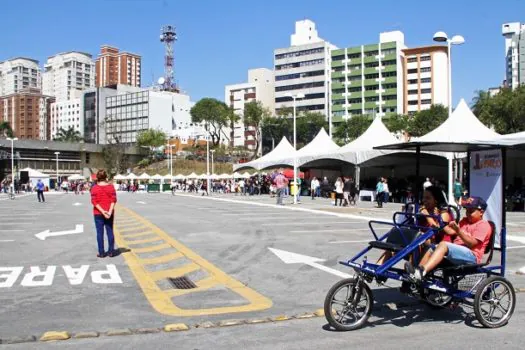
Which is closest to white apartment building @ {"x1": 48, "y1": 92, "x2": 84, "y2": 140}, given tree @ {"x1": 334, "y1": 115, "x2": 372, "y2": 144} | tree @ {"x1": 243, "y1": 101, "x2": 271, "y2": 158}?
tree @ {"x1": 243, "y1": 101, "x2": 271, "y2": 158}

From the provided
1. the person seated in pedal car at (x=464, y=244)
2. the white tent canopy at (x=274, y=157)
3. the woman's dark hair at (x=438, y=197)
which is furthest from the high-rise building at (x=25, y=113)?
the person seated in pedal car at (x=464, y=244)

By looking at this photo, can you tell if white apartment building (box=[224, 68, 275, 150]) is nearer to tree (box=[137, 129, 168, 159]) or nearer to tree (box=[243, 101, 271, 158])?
tree (box=[243, 101, 271, 158])

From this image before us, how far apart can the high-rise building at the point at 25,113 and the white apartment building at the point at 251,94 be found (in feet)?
255

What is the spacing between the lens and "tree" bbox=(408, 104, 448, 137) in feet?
265

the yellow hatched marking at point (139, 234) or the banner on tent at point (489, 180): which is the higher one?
the banner on tent at point (489, 180)

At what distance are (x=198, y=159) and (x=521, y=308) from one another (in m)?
113

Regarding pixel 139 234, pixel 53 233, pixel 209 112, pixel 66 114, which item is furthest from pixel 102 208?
pixel 66 114

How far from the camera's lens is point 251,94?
150 metres

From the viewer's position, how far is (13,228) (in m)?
17.0

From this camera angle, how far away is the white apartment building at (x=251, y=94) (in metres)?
148

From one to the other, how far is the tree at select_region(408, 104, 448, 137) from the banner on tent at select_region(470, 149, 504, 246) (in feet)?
245

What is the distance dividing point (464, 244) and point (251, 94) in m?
145

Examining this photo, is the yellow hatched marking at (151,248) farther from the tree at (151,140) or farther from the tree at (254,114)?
the tree at (151,140)

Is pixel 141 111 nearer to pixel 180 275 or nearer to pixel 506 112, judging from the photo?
pixel 506 112
